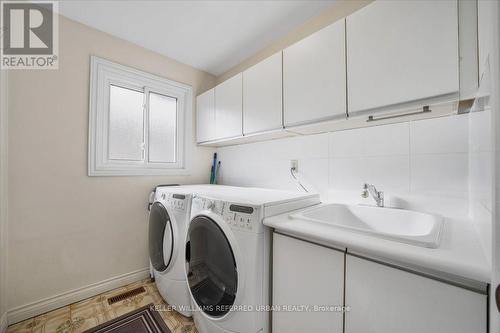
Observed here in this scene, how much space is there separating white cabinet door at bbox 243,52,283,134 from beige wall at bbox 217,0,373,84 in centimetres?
46

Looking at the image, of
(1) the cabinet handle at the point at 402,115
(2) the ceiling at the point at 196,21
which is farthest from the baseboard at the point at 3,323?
(1) the cabinet handle at the point at 402,115

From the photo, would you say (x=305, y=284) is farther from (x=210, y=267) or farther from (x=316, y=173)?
(x=316, y=173)

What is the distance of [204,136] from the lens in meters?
2.22

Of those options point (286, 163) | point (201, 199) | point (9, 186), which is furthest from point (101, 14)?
point (286, 163)

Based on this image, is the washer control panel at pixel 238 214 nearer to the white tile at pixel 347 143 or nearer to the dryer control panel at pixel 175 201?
the dryer control panel at pixel 175 201

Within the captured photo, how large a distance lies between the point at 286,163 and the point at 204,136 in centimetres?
100

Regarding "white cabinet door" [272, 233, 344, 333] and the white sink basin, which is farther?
the white sink basin

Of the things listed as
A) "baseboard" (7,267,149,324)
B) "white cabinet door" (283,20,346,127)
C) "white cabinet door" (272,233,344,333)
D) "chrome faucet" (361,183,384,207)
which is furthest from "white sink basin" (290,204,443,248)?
"baseboard" (7,267,149,324)

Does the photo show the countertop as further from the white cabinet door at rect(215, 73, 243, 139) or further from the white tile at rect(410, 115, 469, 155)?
the white cabinet door at rect(215, 73, 243, 139)

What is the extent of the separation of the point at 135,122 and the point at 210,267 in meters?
1.66

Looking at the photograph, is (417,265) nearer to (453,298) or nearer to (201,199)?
(453,298)

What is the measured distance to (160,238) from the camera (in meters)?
1.61

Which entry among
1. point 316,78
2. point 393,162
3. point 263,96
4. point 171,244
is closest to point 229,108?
point 263,96

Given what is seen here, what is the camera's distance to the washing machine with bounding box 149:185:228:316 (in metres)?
1.44
